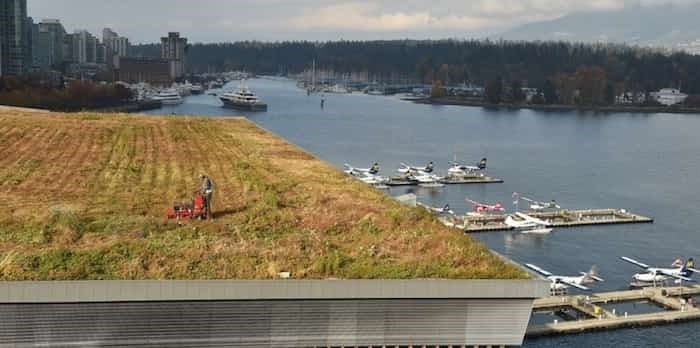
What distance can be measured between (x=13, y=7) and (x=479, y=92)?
3083 inches

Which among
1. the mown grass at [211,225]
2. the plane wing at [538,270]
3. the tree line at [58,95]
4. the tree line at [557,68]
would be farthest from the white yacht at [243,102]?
the mown grass at [211,225]

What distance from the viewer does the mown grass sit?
1195cm

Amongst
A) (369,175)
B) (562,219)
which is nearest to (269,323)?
(562,219)

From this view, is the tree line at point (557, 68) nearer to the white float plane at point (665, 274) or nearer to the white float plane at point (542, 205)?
the white float plane at point (542, 205)

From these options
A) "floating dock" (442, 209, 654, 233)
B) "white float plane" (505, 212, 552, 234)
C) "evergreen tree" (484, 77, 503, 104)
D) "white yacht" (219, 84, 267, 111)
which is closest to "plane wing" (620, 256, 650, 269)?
"white float plane" (505, 212, 552, 234)

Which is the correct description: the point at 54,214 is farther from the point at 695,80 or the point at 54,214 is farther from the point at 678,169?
the point at 695,80

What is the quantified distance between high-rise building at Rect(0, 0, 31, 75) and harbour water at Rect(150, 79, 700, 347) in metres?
19.6

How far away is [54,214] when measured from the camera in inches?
558

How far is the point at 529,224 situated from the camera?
32594mm

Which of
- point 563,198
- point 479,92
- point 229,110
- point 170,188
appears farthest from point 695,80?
point 170,188

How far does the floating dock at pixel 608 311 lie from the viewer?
19.6m

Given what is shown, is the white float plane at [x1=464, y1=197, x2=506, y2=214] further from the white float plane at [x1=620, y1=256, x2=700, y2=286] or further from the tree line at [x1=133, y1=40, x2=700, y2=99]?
the tree line at [x1=133, y1=40, x2=700, y2=99]

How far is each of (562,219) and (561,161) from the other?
22.5 m

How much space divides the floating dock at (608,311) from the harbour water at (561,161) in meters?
0.28
